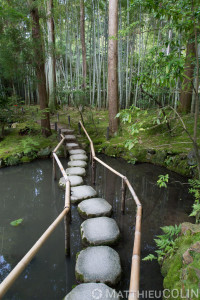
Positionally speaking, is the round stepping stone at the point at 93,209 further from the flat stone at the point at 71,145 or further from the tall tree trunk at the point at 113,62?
the tall tree trunk at the point at 113,62

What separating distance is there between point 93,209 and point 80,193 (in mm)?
685

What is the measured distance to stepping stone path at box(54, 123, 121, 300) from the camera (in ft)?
6.18

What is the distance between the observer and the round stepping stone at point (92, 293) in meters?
1.81

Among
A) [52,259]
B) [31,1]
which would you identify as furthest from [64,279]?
[31,1]

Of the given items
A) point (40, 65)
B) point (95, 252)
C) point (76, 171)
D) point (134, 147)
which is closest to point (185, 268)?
point (95, 252)

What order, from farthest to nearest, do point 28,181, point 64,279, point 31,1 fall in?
1. point 31,1
2. point 28,181
3. point 64,279

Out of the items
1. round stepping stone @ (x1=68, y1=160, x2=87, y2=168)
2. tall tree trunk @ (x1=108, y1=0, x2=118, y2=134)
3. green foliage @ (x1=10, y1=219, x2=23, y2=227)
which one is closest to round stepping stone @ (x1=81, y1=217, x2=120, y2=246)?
green foliage @ (x1=10, y1=219, x2=23, y2=227)

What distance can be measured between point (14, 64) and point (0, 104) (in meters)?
1.60

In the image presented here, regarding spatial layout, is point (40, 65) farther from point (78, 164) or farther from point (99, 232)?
point (99, 232)

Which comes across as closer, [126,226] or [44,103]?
[126,226]

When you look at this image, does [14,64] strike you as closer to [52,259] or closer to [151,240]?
[52,259]

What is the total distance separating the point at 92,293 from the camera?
185 centimetres

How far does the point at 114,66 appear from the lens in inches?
280

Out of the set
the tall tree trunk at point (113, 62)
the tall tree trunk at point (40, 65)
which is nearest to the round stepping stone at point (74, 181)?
the tall tree trunk at point (40, 65)
